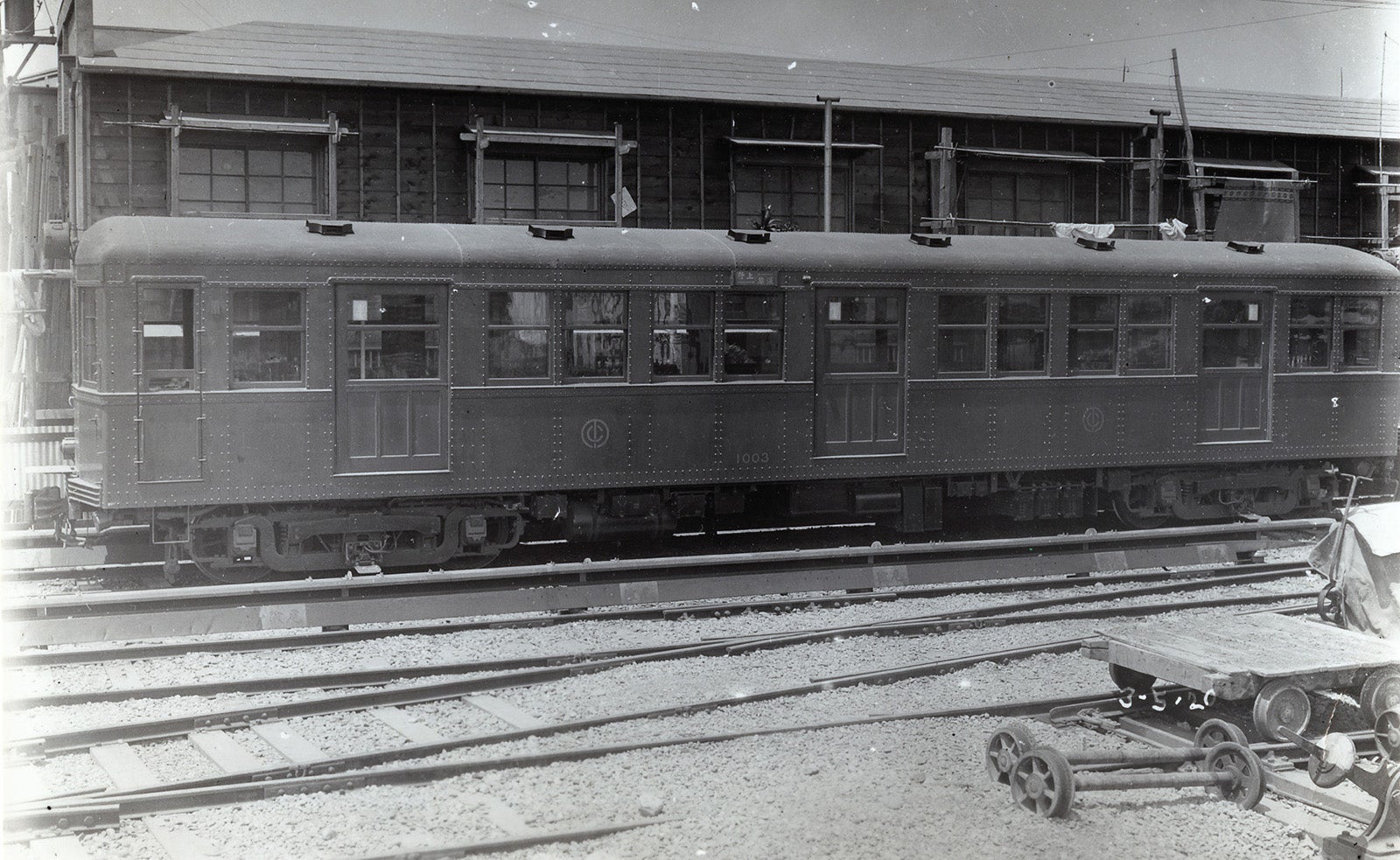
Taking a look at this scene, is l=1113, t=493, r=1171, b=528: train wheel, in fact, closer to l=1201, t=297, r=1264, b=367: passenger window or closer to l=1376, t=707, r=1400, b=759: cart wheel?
l=1201, t=297, r=1264, b=367: passenger window

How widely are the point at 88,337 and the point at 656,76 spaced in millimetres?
12364

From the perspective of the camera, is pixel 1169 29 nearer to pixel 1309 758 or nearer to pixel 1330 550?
pixel 1330 550

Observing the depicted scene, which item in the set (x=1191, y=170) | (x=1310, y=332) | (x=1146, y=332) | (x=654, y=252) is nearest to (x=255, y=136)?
(x=654, y=252)

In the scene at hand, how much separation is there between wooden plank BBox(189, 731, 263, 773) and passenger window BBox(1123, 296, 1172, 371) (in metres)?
10.7

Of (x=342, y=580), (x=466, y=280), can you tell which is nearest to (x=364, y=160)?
(x=466, y=280)

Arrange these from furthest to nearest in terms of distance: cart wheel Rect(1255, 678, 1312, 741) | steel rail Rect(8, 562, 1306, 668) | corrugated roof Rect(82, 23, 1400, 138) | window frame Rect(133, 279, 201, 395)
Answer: corrugated roof Rect(82, 23, 1400, 138) < window frame Rect(133, 279, 201, 395) < steel rail Rect(8, 562, 1306, 668) < cart wheel Rect(1255, 678, 1312, 741)

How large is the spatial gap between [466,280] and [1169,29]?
20.4 meters

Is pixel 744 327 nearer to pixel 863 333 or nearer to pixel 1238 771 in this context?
pixel 863 333

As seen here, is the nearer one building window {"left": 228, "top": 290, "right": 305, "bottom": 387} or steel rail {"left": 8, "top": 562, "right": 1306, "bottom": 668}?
steel rail {"left": 8, "top": 562, "right": 1306, "bottom": 668}

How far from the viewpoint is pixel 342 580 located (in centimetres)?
1077

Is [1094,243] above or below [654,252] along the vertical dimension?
above

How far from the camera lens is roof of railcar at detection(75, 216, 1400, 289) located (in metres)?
11.4

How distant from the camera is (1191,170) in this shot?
2373 centimetres

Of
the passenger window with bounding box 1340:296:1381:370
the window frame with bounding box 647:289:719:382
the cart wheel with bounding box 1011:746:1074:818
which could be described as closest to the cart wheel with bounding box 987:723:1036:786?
the cart wheel with bounding box 1011:746:1074:818
